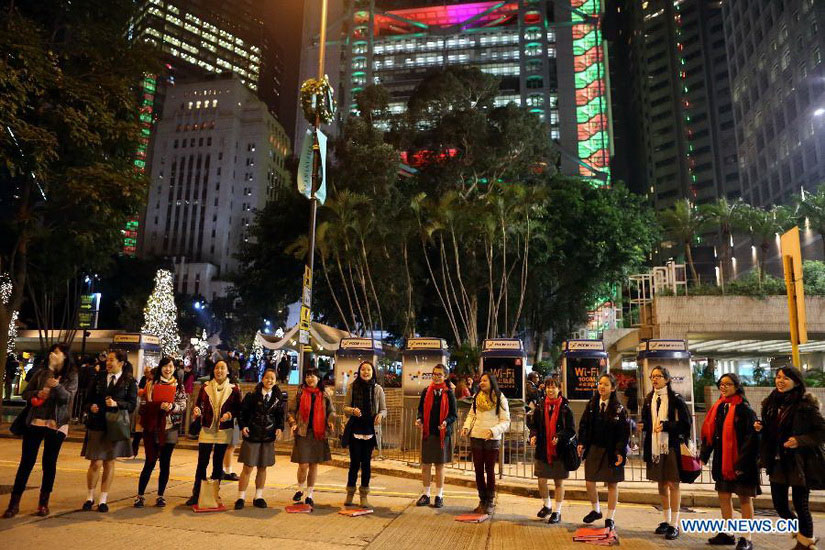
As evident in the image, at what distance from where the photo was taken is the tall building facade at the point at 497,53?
242 feet

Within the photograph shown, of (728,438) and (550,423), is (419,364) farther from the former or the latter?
(728,438)

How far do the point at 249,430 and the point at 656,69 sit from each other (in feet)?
415

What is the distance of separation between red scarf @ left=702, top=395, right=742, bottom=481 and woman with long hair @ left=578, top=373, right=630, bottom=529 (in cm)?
83

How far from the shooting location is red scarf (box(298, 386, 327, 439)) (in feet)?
24.4

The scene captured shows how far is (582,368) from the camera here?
14812 millimetres

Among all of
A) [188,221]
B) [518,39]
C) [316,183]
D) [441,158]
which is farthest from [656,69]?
[316,183]

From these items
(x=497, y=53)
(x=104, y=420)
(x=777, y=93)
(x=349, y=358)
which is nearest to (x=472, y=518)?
(x=104, y=420)

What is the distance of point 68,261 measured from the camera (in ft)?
48.8

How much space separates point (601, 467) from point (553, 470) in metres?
0.68

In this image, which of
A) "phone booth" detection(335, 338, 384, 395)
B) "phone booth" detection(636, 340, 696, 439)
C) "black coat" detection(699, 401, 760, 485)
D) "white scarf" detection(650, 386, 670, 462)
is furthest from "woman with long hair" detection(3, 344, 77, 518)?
"phone booth" detection(636, 340, 696, 439)

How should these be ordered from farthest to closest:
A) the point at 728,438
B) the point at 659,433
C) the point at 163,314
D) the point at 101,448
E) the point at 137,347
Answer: the point at 163,314 < the point at 137,347 < the point at 101,448 < the point at 659,433 < the point at 728,438

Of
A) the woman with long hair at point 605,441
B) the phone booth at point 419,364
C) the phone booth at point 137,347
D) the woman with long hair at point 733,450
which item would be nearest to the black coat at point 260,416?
the woman with long hair at point 605,441

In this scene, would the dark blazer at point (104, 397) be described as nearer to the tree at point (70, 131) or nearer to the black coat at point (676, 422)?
the tree at point (70, 131)

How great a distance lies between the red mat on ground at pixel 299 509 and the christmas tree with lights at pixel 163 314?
1205 inches
